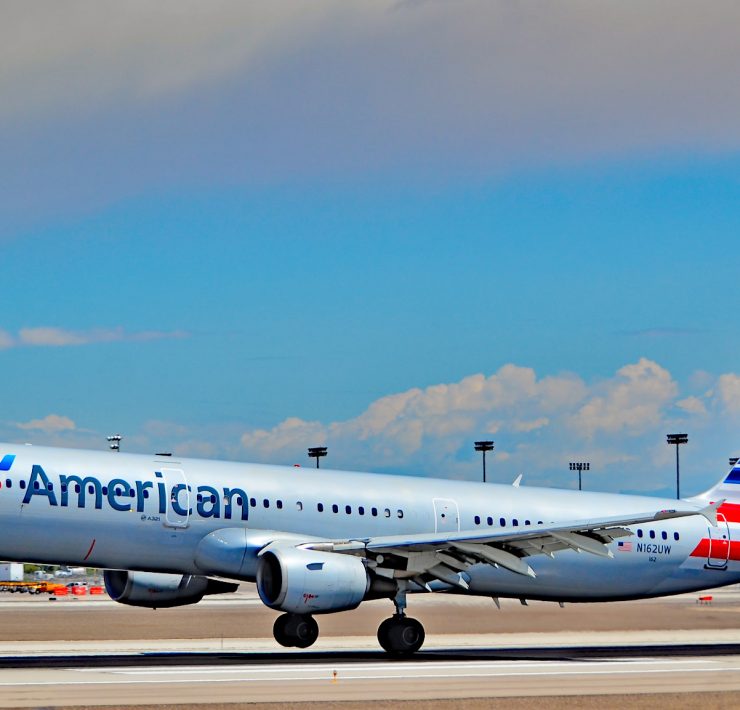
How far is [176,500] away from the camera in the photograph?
3519 cm

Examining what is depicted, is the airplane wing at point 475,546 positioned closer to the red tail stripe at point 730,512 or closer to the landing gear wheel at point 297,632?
the landing gear wheel at point 297,632

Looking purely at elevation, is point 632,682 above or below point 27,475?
below

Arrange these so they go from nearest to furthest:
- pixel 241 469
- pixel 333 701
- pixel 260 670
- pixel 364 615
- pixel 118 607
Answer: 1. pixel 333 701
2. pixel 260 670
3. pixel 241 469
4. pixel 364 615
5. pixel 118 607

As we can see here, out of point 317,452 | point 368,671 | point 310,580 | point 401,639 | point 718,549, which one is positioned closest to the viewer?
point 368,671

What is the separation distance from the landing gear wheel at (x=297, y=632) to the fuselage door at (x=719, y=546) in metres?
13.2

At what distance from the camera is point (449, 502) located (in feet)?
129

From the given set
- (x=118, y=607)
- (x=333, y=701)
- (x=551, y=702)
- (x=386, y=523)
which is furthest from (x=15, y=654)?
(x=118, y=607)

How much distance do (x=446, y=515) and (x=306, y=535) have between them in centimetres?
452

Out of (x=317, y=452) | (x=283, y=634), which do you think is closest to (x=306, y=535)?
(x=283, y=634)

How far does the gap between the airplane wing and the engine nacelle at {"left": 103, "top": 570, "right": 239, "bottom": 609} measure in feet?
13.9

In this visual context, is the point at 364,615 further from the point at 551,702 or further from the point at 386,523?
the point at 551,702

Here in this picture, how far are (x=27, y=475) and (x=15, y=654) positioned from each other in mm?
6389

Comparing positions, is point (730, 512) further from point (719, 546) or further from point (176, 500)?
point (176, 500)

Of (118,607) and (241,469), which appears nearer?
(241,469)
